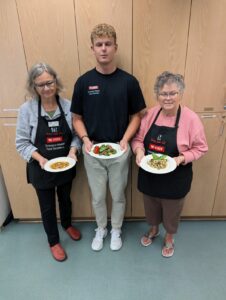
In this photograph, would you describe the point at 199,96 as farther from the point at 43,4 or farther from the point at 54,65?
the point at 43,4

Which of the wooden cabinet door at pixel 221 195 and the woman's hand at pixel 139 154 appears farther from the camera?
the wooden cabinet door at pixel 221 195

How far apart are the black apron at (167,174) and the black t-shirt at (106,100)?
0.79 ft

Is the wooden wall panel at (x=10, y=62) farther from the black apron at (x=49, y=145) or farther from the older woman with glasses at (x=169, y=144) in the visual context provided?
the older woman with glasses at (x=169, y=144)

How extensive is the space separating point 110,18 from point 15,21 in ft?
2.35

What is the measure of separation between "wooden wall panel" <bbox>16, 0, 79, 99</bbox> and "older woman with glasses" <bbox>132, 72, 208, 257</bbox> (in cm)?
75

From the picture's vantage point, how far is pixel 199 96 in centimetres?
205

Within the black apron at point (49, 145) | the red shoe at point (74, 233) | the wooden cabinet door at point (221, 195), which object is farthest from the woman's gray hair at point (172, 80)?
the red shoe at point (74, 233)

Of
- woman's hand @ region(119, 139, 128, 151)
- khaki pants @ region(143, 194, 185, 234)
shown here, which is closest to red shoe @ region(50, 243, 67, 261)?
khaki pants @ region(143, 194, 185, 234)

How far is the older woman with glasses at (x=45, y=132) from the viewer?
1.75m

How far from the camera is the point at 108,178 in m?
2.06

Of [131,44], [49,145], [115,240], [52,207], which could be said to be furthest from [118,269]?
[131,44]

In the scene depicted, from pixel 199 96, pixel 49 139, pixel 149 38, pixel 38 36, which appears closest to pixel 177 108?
pixel 199 96

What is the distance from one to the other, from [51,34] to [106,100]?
67 cm

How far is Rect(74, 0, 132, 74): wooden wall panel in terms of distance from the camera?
5.88 ft
